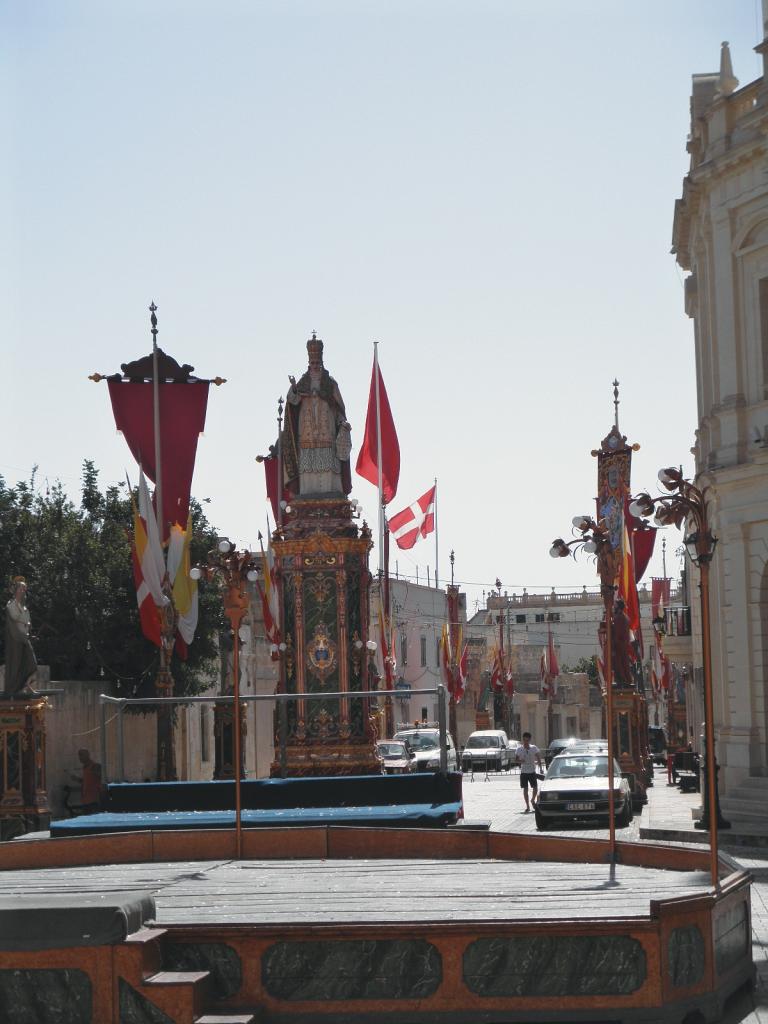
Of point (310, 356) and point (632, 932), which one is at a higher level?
point (310, 356)

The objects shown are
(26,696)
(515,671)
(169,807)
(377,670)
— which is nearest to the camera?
(169,807)

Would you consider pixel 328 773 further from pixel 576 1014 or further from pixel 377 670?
pixel 576 1014

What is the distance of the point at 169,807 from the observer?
19.7 m

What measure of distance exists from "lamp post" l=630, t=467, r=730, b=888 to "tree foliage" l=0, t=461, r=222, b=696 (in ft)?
69.9

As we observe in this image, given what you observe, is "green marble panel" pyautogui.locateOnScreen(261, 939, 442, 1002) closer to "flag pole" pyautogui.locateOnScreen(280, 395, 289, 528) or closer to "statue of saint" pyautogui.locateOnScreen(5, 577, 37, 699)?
"statue of saint" pyautogui.locateOnScreen(5, 577, 37, 699)

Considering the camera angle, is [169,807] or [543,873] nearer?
[543,873]

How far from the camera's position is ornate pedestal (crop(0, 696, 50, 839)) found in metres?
23.3

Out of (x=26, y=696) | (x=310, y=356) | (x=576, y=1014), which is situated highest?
(x=310, y=356)

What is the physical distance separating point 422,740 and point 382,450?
1582 centimetres

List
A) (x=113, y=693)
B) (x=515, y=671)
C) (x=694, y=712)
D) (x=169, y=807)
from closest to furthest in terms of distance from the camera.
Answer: (x=169, y=807) → (x=113, y=693) → (x=694, y=712) → (x=515, y=671)

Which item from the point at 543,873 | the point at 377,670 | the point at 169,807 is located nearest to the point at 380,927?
the point at 543,873

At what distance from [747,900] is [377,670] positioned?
27178 millimetres

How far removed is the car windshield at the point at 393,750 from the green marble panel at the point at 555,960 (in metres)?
30.6

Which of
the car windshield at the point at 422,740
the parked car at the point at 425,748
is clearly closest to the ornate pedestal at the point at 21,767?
the parked car at the point at 425,748
